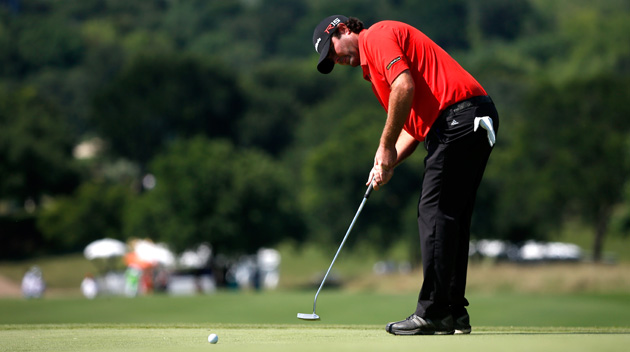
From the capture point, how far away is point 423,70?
667cm

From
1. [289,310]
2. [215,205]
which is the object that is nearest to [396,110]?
[289,310]

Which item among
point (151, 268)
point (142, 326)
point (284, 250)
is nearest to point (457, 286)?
point (142, 326)

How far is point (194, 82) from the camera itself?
293ft

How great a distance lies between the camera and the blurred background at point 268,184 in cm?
5709

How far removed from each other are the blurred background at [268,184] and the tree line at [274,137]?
159 millimetres

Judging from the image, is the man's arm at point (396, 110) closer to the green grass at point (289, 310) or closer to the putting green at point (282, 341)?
the putting green at point (282, 341)

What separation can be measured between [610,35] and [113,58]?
204ft

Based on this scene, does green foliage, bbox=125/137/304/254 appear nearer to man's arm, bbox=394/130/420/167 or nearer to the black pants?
man's arm, bbox=394/130/420/167

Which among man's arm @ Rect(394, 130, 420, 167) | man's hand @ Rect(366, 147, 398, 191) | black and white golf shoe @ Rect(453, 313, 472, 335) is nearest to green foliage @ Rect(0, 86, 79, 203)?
man's arm @ Rect(394, 130, 420, 167)

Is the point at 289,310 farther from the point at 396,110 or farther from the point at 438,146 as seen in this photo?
the point at 396,110

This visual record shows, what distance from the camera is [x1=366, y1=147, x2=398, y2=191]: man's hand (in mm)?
6715

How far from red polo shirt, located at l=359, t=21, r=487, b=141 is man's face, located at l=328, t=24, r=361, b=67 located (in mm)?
116

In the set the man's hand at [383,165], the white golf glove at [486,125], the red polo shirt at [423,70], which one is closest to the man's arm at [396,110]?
the man's hand at [383,165]

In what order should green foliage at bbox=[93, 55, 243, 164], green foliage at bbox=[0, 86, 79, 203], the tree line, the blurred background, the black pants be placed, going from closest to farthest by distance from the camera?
the black pants < the blurred background < the tree line < green foliage at bbox=[0, 86, 79, 203] < green foliage at bbox=[93, 55, 243, 164]
